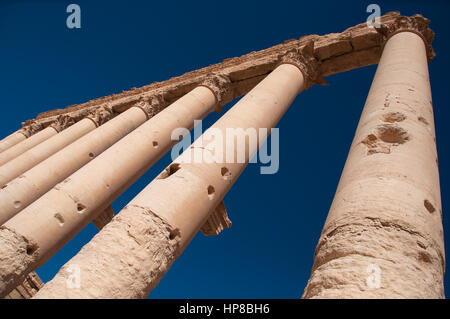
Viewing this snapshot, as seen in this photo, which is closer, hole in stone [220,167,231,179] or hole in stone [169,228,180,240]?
hole in stone [169,228,180,240]

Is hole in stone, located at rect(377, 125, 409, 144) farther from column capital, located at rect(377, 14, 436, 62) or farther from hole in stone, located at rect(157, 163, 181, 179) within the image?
column capital, located at rect(377, 14, 436, 62)

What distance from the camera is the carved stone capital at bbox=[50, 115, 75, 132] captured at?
83.4 feet

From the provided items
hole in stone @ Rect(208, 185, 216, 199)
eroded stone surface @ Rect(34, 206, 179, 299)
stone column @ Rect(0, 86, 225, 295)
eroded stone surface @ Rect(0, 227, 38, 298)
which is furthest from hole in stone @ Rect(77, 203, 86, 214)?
hole in stone @ Rect(208, 185, 216, 199)

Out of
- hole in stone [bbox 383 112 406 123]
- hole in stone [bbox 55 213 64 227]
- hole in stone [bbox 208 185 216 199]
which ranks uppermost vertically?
hole in stone [bbox 383 112 406 123]

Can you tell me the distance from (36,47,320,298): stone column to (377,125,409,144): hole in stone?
4.26 meters

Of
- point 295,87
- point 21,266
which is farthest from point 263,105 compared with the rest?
point 21,266

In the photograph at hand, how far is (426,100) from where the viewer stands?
32.3 ft

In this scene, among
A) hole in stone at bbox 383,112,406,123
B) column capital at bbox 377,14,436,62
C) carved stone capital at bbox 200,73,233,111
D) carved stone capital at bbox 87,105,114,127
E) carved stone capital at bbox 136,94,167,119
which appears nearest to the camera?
hole in stone at bbox 383,112,406,123

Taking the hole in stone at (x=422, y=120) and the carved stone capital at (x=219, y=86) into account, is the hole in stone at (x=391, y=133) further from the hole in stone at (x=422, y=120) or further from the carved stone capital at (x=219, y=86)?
the carved stone capital at (x=219, y=86)

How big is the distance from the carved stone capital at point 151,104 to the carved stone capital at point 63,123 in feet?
20.7

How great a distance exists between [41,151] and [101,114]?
207 inches

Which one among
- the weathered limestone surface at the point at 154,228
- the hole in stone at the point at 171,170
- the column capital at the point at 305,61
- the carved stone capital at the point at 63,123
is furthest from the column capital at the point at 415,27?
the carved stone capital at the point at 63,123
